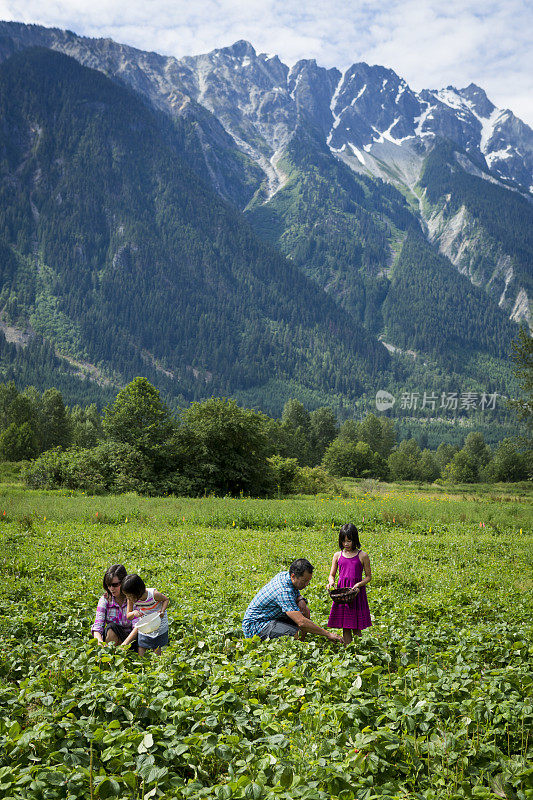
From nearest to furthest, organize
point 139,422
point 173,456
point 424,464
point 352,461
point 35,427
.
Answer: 1. point 139,422
2. point 173,456
3. point 35,427
4. point 352,461
5. point 424,464

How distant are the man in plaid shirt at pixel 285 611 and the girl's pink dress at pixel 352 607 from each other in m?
0.45

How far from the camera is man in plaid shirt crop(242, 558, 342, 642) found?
7977 mm

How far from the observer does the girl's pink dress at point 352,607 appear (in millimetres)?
8578

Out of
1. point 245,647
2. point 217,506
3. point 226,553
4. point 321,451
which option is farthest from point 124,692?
point 321,451

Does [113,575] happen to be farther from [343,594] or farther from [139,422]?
[139,422]

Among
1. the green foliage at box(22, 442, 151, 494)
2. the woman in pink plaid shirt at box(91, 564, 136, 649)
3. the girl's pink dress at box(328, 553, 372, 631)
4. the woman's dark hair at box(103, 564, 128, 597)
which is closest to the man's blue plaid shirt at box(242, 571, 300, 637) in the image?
the girl's pink dress at box(328, 553, 372, 631)

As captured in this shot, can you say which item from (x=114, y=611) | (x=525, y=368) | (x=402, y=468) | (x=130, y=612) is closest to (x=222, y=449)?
(x=525, y=368)

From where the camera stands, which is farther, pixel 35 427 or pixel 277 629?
pixel 35 427

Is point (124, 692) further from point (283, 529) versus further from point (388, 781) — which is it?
point (283, 529)

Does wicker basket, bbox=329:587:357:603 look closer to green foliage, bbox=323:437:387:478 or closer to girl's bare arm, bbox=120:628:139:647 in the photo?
girl's bare arm, bbox=120:628:139:647

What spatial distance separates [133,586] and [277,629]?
240 cm

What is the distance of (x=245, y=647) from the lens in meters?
7.63

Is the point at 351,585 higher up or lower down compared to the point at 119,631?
higher up

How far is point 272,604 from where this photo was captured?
27.1ft
